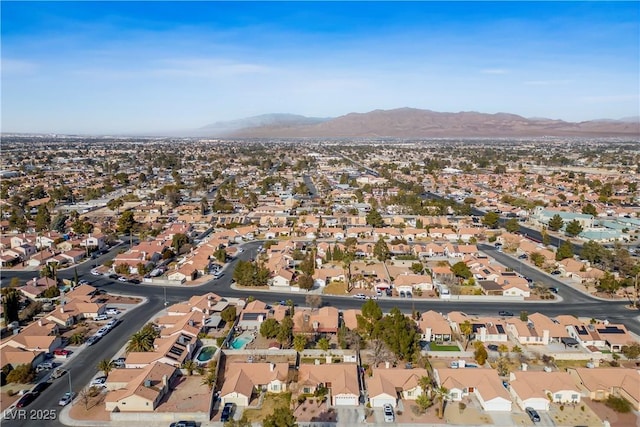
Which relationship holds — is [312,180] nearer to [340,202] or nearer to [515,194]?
[340,202]

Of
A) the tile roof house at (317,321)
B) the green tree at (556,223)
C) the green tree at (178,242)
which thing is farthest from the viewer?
the green tree at (556,223)

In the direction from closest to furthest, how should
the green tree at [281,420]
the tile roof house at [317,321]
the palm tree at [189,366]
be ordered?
the green tree at [281,420], the palm tree at [189,366], the tile roof house at [317,321]

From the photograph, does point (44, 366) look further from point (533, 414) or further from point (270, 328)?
point (533, 414)

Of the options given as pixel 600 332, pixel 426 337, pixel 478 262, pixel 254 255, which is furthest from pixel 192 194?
pixel 600 332

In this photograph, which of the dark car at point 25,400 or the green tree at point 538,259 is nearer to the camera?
the dark car at point 25,400

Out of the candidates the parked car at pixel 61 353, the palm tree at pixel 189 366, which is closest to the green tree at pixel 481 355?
the palm tree at pixel 189 366

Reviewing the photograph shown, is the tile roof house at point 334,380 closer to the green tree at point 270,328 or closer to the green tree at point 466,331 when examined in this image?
the green tree at point 270,328

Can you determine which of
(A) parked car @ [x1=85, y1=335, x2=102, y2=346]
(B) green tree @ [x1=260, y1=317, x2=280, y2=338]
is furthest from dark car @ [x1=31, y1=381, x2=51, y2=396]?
(B) green tree @ [x1=260, y1=317, x2=280, y2=338]
